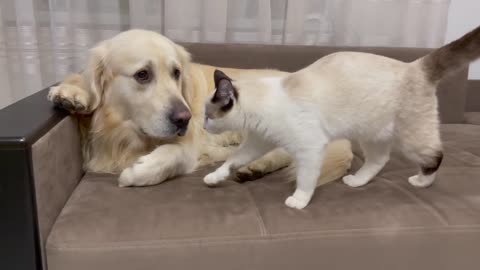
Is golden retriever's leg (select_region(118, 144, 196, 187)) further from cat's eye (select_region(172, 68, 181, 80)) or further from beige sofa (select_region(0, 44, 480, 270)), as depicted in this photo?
cat's eye (select_region(172, 68, 181, 80))

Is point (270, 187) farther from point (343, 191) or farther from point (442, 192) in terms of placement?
point (442, 192)

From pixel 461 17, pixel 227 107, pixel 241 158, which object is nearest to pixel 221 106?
pixel 227 107

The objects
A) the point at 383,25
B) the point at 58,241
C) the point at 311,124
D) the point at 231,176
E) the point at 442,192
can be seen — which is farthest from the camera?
the point at 383,25

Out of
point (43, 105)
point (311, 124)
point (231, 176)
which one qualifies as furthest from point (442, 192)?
point (43, 105)

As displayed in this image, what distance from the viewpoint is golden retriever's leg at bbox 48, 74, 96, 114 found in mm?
1374

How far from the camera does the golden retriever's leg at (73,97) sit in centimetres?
137

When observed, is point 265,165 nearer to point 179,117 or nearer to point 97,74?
point 179,117

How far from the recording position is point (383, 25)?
236 cm

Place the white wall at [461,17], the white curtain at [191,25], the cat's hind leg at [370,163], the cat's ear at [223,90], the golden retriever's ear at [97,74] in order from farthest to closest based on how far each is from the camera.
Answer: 1. the white wall at [461,17]
2. the white curtain at [191,25]
3. the golden retriever's ear at [97,74]
4. the cat's hind leg at [370,163]
5. the cat's ear at [223,90]

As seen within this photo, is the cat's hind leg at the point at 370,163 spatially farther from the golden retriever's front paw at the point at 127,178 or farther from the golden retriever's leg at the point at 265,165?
the golden retriever's front paw at the point at 127,178

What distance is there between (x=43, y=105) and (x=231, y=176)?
2.01 ft

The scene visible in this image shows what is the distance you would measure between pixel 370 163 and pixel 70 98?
97 cm

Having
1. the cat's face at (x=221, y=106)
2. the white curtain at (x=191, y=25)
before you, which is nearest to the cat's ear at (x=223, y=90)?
the cat's face at (x=221, y=106)

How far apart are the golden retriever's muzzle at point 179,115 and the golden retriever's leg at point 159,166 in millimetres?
86
